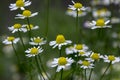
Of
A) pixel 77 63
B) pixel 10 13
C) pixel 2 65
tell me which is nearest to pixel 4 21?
pixel 10 13

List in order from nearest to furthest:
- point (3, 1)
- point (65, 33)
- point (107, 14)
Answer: point (107, 14), point (65, 33), point (3, 1)

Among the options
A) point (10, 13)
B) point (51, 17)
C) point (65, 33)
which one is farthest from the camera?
point (10, 13)

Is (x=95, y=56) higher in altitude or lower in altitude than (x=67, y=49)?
higher

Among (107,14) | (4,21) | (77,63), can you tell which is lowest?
(4,21)

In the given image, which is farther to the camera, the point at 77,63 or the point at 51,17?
the point at 51,17

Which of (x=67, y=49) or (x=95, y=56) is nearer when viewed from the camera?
(x=95, y=56)

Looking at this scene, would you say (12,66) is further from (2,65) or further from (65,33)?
(65,33)

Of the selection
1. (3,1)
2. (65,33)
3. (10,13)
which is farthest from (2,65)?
(3,1)

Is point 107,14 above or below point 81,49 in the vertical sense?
below
